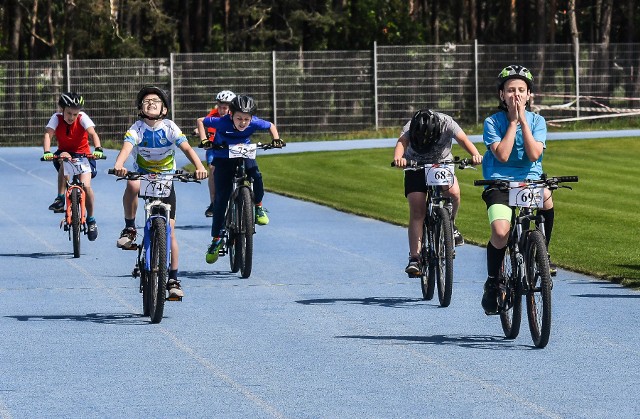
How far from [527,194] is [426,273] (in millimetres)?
2779

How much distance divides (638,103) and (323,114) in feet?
28.3

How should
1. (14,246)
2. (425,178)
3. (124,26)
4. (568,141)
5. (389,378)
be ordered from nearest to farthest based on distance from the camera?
(389,378) < (425,178) < (14,246) < (568,141) < (124,26)

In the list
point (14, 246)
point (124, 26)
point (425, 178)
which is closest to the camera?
point (425, 178)

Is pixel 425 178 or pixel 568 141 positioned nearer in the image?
pixel 425 178

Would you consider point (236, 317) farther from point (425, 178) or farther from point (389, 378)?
point (389, 378)

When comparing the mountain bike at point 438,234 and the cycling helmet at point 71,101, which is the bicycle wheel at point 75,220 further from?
the mountain bike at point 438,234

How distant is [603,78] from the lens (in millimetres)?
40875

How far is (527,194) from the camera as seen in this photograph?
9703mm

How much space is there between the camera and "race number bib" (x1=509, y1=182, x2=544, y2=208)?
970cm

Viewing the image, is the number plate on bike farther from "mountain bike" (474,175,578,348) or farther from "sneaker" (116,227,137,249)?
"sneaker" (116,227,137,249)

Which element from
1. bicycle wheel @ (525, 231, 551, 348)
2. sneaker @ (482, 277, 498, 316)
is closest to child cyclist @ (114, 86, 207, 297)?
sneaker @ (482, 277, 498, 316)

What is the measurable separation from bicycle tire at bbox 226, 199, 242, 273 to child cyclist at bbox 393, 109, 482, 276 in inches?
87.6

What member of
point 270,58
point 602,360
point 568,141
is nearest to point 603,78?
point 568,141

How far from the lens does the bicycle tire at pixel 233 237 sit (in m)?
14.3
